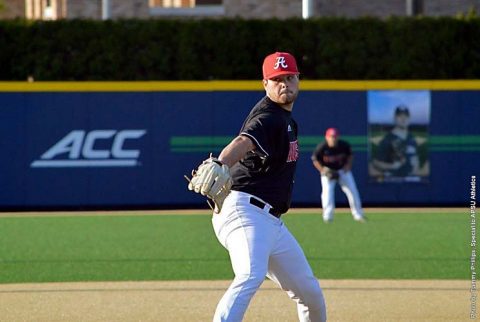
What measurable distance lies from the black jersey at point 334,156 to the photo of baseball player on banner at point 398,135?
4.73m

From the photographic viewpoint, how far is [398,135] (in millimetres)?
24828

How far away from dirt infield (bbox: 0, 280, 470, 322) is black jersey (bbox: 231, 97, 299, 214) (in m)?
2.58

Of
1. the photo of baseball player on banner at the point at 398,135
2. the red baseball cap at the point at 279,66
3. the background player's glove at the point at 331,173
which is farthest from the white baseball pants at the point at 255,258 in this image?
the photo of baseball player on banner at the point at 398,135

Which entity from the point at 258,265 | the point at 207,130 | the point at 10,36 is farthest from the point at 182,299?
the point at 10,36

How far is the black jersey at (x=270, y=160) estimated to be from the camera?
22.6 ft

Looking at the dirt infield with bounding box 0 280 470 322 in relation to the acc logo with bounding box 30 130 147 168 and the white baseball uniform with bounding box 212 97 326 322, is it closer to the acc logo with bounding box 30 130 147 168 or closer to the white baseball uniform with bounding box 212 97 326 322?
the white baseball uniform with bounding box 212 97 326 322

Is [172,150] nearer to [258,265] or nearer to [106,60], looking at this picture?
[106,60]

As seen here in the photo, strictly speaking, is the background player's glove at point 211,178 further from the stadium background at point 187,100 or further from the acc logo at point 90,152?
the acc logo at point 90,152

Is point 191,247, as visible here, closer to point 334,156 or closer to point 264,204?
point 334,156

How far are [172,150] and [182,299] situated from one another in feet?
45.4

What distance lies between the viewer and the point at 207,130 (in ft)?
79.7

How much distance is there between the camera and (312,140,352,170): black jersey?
2002cm

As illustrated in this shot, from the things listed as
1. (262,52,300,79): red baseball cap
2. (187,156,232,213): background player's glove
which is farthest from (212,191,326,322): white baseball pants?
(262,52,300,79): red baseball cap

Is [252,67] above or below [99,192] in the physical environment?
above
